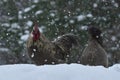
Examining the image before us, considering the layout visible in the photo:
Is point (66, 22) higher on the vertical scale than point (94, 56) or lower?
lower

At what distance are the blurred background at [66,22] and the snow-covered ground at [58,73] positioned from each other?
6.57 m

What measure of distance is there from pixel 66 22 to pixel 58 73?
280 inches

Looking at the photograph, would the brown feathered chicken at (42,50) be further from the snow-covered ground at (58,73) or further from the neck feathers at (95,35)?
the snow-covered ground at (58,73)

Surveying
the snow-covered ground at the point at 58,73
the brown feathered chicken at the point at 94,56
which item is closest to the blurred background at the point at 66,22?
the brown feathered chicken at the point at 94,56

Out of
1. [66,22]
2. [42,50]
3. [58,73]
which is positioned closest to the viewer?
[58,73]

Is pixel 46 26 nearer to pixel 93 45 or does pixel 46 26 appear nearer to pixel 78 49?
pixel 78 49

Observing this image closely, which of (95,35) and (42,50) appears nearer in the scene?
(42,50)

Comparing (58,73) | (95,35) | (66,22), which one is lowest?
(66,22)

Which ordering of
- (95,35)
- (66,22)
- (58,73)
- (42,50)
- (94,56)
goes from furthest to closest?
(66,22)
(95,35)
(42,50)
(94,56)
(58,73)

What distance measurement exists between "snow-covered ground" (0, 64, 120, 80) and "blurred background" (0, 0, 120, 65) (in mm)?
6569

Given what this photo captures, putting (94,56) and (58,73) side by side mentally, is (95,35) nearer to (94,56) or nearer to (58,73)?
(94,56)

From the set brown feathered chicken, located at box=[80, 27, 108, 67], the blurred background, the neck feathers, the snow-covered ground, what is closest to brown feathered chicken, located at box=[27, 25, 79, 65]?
brown feathered chicken, located at box=[80, 27, 108, 67]

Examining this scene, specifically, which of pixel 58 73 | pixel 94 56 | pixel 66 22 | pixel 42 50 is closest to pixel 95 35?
pixel 94 56

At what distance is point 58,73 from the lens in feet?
13.0
